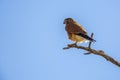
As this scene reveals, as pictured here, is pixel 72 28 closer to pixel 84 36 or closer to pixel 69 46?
pixel 84 36

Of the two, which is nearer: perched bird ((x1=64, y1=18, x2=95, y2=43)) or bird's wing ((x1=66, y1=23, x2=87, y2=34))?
perched bird ((x1=64, y1=18, x2=95, y2=43))

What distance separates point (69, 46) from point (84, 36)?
4.08 ft

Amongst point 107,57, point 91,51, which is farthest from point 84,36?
point 107,57

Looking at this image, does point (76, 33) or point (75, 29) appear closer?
point (76, 33)

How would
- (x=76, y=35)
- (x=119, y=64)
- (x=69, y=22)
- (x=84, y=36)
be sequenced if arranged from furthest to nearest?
(x=69, y=22) < (x=76, y=35) < (x=84, y=36) < (x=119, y=64)

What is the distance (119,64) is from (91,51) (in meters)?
0.67

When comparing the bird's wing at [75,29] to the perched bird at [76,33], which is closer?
the perched bird at [76,33]

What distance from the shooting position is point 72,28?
234 inches

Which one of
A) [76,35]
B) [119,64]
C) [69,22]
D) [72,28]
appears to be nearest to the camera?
[119,64]

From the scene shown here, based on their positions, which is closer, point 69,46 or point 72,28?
point 69,46

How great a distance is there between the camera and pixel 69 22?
6473 mm

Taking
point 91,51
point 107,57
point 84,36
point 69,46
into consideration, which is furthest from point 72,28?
point 107,57

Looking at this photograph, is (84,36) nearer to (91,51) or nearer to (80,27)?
(80,27)

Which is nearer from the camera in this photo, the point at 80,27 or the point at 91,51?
the point at 91,51
